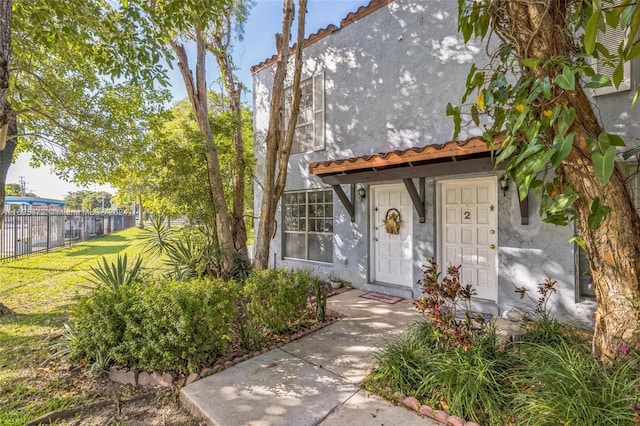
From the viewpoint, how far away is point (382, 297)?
601cm

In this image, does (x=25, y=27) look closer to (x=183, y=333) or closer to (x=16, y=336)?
(x=16, y=336)

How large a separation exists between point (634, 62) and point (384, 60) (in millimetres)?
3742

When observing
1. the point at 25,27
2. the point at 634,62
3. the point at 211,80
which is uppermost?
the point at 211,80

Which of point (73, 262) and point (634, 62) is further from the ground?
point (634, 62)

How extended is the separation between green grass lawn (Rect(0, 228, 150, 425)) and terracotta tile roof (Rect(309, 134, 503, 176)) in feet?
14.0

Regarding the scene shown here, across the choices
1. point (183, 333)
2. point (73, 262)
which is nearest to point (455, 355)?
point (183, 333)

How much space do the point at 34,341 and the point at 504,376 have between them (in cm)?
583

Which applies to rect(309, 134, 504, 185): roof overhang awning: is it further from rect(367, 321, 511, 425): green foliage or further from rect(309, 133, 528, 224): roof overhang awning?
rect(367, 321, 511, 425): green foliage

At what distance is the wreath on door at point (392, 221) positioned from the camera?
6.13 meters

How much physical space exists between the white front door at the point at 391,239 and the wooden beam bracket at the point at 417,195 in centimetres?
35

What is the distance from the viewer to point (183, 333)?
10.4 ft

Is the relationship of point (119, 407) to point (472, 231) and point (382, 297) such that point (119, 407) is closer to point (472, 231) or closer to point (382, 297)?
point (382, 297)

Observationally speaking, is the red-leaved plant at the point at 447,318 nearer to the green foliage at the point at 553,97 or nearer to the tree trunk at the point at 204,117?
the green foliage at the point at 553,97

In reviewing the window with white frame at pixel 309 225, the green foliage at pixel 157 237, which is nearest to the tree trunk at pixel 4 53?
the green foliage at pixel 157 237
